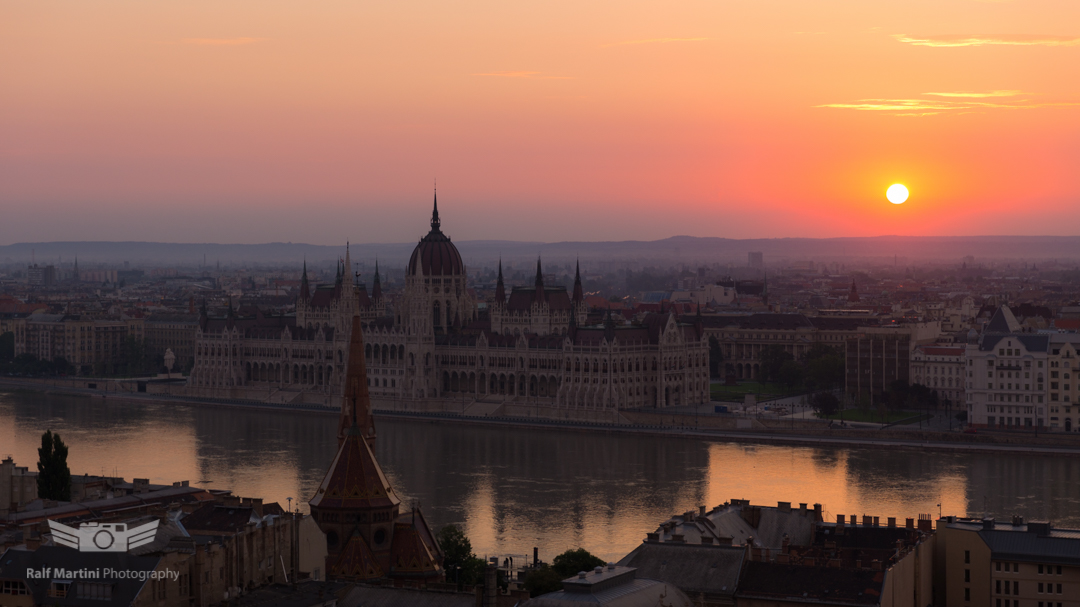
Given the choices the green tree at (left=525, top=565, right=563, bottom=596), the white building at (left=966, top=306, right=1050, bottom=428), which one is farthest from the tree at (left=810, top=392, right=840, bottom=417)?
the green tree at (left=525, top=565, right=563, bottom=596)

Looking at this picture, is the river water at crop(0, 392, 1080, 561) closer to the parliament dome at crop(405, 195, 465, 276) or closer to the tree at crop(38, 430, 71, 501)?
the tree at crop(38, 430, 71, 501)

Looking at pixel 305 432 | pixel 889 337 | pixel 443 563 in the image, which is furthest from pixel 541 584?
pixel 889 337

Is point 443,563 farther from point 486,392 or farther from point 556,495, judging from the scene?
point 486,392

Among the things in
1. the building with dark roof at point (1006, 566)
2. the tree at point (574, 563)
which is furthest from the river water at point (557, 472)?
the building with dark roof at point (1006, 566)

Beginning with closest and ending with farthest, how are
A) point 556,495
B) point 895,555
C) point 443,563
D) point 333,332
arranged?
point 895,555 → point 443,563 → point 556,495 → point 333,332

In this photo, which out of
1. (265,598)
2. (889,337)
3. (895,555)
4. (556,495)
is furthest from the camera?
(889,337)

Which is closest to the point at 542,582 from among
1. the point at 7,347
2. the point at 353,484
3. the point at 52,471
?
the point at 353,484
